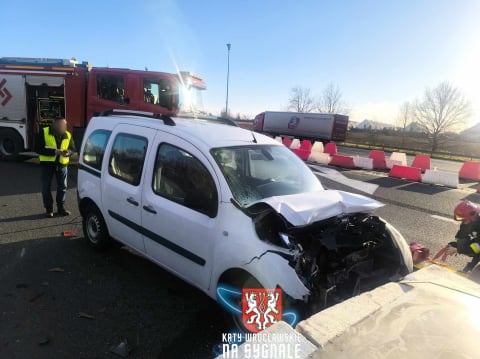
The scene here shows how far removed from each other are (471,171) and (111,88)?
13679 millimetres

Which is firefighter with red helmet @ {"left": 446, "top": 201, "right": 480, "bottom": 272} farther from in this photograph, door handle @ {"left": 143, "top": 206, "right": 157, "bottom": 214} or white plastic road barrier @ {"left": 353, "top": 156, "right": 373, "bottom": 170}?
white plastic road barrier @ {"left": 353, "top": 156, "right": 373, "bottom": 170}

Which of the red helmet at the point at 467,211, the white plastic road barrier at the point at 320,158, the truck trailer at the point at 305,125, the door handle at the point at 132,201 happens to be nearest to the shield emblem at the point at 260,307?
the door handle at the point at 132,201

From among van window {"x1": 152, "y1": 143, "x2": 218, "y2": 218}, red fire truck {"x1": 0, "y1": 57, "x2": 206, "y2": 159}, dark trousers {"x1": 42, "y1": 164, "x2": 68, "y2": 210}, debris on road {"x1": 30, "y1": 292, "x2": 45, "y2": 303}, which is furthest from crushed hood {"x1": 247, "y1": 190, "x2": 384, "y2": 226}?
red fire truck {"x1": 0, "y1": 57, "x2": 206, "y2": 159}

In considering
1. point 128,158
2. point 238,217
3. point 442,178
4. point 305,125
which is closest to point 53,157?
point 128,158

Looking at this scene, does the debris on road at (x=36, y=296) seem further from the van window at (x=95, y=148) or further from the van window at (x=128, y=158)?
the van window at (x=95, y=148)

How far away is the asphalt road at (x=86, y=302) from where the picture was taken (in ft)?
9.22

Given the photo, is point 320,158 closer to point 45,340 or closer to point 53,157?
point 53,157

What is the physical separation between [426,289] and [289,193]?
1.44m

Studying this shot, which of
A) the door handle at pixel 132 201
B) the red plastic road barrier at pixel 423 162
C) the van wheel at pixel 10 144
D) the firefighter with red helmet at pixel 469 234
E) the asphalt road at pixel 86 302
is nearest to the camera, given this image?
the asphalt road at pixel 86 302

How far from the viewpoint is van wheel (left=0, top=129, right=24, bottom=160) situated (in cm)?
1119

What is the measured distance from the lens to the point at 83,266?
4.17m

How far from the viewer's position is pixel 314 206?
107 inches

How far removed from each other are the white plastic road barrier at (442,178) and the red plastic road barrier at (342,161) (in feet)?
10.8

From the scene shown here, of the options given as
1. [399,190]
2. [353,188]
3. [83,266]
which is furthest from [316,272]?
[399,190]
